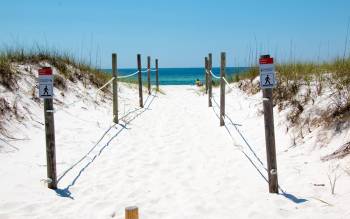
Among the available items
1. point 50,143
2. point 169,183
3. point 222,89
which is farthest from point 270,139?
point 222,89

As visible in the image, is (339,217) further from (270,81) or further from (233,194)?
(270,81)

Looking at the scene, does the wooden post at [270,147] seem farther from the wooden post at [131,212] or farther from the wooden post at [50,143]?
the wooden post at [50,143]

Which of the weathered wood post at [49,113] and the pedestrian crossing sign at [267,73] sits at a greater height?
the pedestrian crossing sign at [267,73]

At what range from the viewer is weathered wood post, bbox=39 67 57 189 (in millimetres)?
4832

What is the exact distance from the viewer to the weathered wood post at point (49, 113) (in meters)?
4.83

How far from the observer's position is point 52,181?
4.94 m

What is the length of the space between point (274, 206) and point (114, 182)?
2038 millimetres

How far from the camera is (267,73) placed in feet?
14.8

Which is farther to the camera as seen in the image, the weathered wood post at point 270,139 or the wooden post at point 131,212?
the weathered wood post at point 270,139

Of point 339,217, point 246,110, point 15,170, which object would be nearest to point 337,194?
point 339,217

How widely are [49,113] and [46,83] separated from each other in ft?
1.20

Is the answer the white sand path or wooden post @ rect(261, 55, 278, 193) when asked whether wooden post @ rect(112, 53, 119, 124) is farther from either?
wooden post @ rect(261, 55, 278, 193)

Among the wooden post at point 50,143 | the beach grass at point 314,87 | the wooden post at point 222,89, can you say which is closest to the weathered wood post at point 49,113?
the wooden post at point 50,143

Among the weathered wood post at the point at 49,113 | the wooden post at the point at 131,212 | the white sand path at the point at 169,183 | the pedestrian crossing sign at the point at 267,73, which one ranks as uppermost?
the pedestrian crossing sign at the point at 267,73
